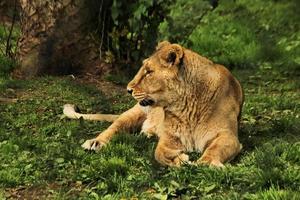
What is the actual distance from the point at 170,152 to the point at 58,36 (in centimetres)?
399

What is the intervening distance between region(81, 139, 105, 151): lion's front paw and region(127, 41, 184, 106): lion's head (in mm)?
613

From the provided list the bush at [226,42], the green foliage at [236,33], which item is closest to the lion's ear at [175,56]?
the green foliage at [236,33]

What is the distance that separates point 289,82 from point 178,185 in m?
4.92

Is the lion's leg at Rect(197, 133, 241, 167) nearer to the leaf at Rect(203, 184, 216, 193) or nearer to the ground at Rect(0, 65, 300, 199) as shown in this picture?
the ground at Rect(0, 65, 300, 199)

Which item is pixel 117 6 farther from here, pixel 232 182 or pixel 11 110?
pixel 232 182

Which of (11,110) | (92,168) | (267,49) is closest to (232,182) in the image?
(92,168)

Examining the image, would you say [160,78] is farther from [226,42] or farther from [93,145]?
[226,42]

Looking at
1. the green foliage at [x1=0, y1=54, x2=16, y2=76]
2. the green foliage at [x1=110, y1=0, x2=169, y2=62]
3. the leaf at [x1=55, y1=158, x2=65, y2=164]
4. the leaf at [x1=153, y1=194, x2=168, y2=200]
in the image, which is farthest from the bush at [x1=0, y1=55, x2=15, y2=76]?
the leaf at [x1=153, y1=194, x2=168, y2=200]

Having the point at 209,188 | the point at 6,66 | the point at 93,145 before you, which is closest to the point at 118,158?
the point at 93,145

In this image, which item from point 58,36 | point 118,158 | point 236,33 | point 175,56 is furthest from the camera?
point 236,33

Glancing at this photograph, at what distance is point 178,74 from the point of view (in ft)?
18.4

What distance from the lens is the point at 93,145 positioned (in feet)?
19.5

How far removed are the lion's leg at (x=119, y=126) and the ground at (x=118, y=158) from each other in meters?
0.12

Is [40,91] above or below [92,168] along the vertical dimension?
below
